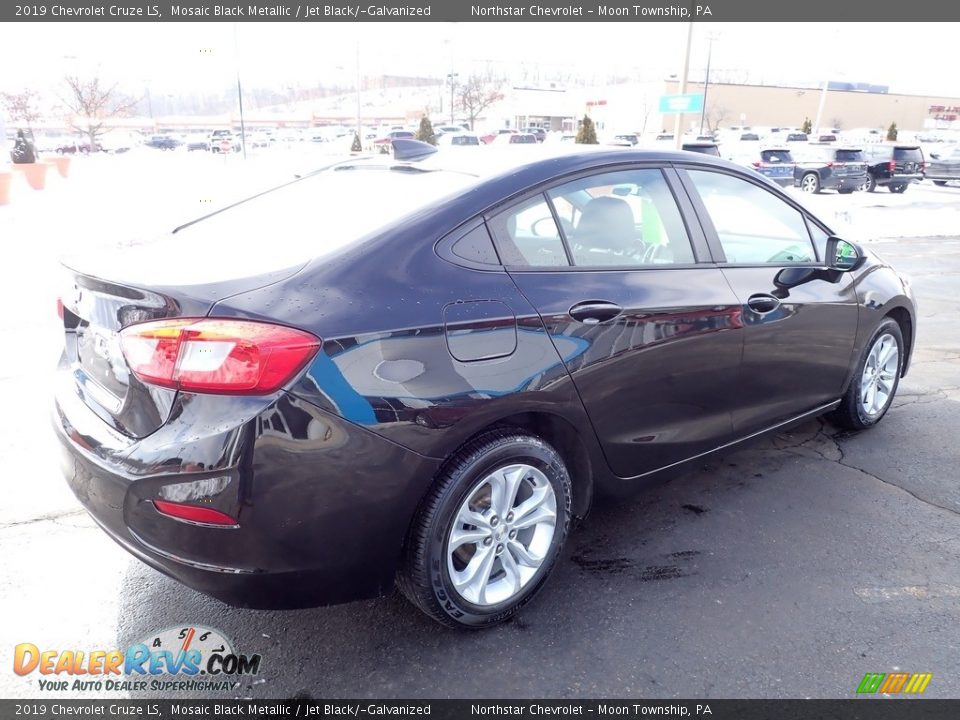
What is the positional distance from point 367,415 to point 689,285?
5.13ft

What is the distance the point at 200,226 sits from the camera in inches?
119

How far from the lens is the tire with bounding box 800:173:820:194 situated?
23.6 m

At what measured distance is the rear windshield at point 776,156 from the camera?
79.3 feet

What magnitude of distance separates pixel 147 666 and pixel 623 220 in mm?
2447

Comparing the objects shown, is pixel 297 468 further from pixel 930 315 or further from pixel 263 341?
pixel 930 315

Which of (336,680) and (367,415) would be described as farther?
(336,680)

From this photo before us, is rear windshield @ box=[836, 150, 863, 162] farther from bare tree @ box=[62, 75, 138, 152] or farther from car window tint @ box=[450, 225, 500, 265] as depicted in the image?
bare tree @ box=[62, 75, 138, 152]

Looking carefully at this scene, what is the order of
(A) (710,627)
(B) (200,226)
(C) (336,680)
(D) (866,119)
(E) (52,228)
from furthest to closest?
(D) (866,119)
(E) (52,228)
(B) (200,226)
(A) (710,627)
(C) (336,680)

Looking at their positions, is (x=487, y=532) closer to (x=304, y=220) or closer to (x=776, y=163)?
(x=304, y=220)

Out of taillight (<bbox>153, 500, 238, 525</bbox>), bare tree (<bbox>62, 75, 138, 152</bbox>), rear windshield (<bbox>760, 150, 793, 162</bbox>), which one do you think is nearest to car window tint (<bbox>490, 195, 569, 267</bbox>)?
taillight (<bbox>153, 500, 238, 525</bbox>)

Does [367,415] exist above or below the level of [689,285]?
below

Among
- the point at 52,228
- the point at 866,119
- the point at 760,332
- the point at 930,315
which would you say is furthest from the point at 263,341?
the point at 866,119

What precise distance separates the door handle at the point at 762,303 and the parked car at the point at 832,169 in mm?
22901

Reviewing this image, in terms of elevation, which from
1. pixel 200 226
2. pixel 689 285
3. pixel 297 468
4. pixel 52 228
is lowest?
pixel 52 228
